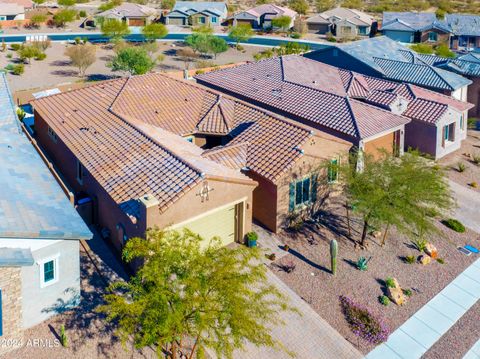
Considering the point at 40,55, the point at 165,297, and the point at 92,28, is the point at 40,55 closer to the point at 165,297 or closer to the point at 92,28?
the point at 92,28

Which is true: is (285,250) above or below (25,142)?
below

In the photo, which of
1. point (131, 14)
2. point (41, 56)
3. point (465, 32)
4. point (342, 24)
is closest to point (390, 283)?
point (41, 56)

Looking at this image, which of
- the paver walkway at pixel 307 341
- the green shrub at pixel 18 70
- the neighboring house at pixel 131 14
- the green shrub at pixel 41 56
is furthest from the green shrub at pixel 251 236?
the neighboring house at pixel 131 14

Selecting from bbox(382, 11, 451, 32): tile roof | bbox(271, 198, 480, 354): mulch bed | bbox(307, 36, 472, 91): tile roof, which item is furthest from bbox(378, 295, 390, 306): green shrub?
bbox(382, 11, 451, 32): tile roof

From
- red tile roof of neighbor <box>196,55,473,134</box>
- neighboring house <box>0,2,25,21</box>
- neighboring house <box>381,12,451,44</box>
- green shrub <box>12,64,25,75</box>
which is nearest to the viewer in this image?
red tile roof of neighbor <box>196,55,473,134</box>

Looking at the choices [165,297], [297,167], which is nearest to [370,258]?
[297,167]

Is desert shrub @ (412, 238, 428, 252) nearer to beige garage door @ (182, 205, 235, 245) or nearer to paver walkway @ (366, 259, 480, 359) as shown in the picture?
paver walkway @ (366, 259, 480, 359)

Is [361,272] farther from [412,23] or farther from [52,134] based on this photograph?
[412,23]
